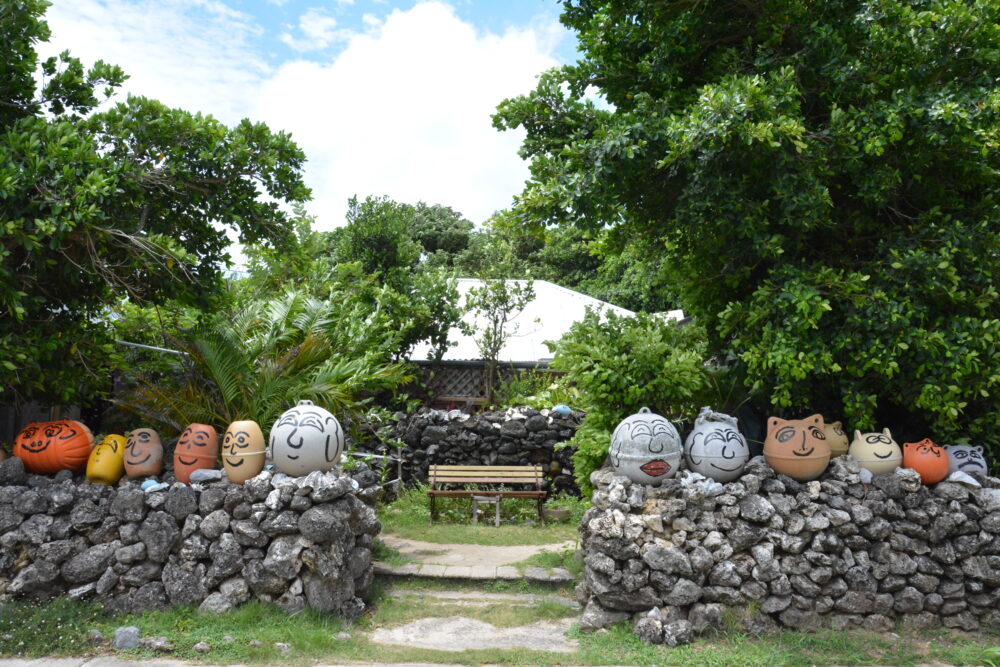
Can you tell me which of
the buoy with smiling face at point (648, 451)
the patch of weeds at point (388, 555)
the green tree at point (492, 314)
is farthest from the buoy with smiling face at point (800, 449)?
the green tree at point (492, 314)

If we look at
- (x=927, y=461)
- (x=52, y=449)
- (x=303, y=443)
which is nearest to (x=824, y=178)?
(x=927, y=461)

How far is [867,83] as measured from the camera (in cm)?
647

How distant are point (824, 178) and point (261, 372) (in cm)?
600

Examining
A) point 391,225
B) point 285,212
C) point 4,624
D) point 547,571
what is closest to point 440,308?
point 391,225

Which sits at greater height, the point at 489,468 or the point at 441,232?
the point at 441,232

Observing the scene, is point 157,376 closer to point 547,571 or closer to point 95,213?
point 95,213

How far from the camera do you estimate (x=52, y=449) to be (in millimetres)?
6410

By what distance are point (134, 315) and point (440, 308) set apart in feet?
19.2

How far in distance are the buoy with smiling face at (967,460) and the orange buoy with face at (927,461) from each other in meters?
0.22

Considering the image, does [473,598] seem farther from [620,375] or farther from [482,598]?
[620,375]

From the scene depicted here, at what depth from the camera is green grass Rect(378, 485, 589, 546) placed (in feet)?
29.2

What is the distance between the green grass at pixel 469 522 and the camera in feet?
29.2

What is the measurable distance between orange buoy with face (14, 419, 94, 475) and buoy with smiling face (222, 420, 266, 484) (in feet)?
5.16

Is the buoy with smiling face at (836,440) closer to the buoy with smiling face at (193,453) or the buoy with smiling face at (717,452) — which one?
the buoy with smiling face at (717,452)
